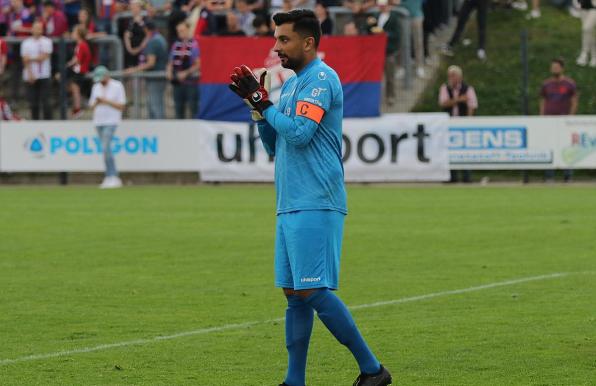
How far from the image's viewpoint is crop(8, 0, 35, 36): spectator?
98.4 ft

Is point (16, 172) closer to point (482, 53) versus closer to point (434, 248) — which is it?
point (482, 53)

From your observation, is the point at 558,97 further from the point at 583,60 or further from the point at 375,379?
the point at 375,379

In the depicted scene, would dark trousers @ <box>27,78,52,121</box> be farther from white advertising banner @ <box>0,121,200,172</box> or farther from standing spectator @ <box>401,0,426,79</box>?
standing spectator @ <box>401,0,426,79</box>

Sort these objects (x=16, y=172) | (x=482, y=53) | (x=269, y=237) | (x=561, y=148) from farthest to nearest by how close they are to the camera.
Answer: (x=482, y=53) → (x=16, y=172) → (x=561, y=148) → (x=269, y=237)

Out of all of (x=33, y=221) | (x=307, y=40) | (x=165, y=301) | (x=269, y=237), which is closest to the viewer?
(x=307, y=40)

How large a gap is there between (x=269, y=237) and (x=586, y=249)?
388cm

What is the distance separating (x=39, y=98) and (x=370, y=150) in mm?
6777

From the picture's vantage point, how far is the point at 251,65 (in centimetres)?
2705

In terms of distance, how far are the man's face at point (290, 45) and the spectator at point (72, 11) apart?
79.1 ft

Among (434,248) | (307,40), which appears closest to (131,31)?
(434,248)

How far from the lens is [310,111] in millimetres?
7473

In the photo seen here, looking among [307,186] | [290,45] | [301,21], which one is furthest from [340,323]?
[301,21]

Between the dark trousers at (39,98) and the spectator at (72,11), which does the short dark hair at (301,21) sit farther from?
the spectator at (72,11)

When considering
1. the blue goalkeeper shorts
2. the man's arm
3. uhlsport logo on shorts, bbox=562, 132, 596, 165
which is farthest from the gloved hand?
uhlsport logo on shorts, bbox=562, 132, 596, 165
